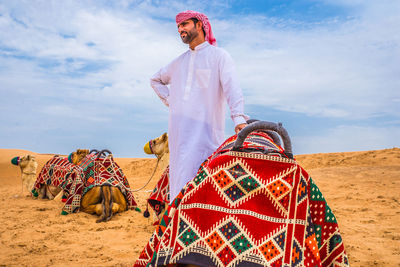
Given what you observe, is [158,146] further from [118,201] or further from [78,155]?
[78,155]

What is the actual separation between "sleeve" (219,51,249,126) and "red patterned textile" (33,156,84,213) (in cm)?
461

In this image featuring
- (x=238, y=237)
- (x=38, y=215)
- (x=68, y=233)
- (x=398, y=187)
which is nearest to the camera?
(x=238, y=237)

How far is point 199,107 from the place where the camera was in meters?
3.72

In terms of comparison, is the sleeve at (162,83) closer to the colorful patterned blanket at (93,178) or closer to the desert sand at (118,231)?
the desert sand at (118,231)

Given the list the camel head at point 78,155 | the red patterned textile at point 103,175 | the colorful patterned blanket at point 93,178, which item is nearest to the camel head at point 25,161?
the camel head at point 78,155

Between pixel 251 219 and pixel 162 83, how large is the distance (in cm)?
287

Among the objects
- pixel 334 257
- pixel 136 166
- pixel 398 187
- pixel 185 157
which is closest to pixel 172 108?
pixel 185 157

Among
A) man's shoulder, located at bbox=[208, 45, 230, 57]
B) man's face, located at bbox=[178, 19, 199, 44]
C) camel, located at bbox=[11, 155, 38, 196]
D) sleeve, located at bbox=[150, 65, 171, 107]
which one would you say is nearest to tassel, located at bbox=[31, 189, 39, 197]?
camel, located at bbox=[11, 155, 38, 196]

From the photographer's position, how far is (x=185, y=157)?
12.0 feet

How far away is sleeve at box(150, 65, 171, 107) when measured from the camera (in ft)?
14.1

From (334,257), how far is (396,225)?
553 centimetres

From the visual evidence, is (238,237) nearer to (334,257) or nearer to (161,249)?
(161,249)

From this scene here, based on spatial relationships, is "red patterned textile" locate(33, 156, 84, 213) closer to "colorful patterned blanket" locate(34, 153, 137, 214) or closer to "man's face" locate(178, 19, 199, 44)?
"colorful patterned blanket" locate(34, 153, 137, 214)

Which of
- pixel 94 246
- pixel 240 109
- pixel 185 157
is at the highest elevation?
pixel 240 109
